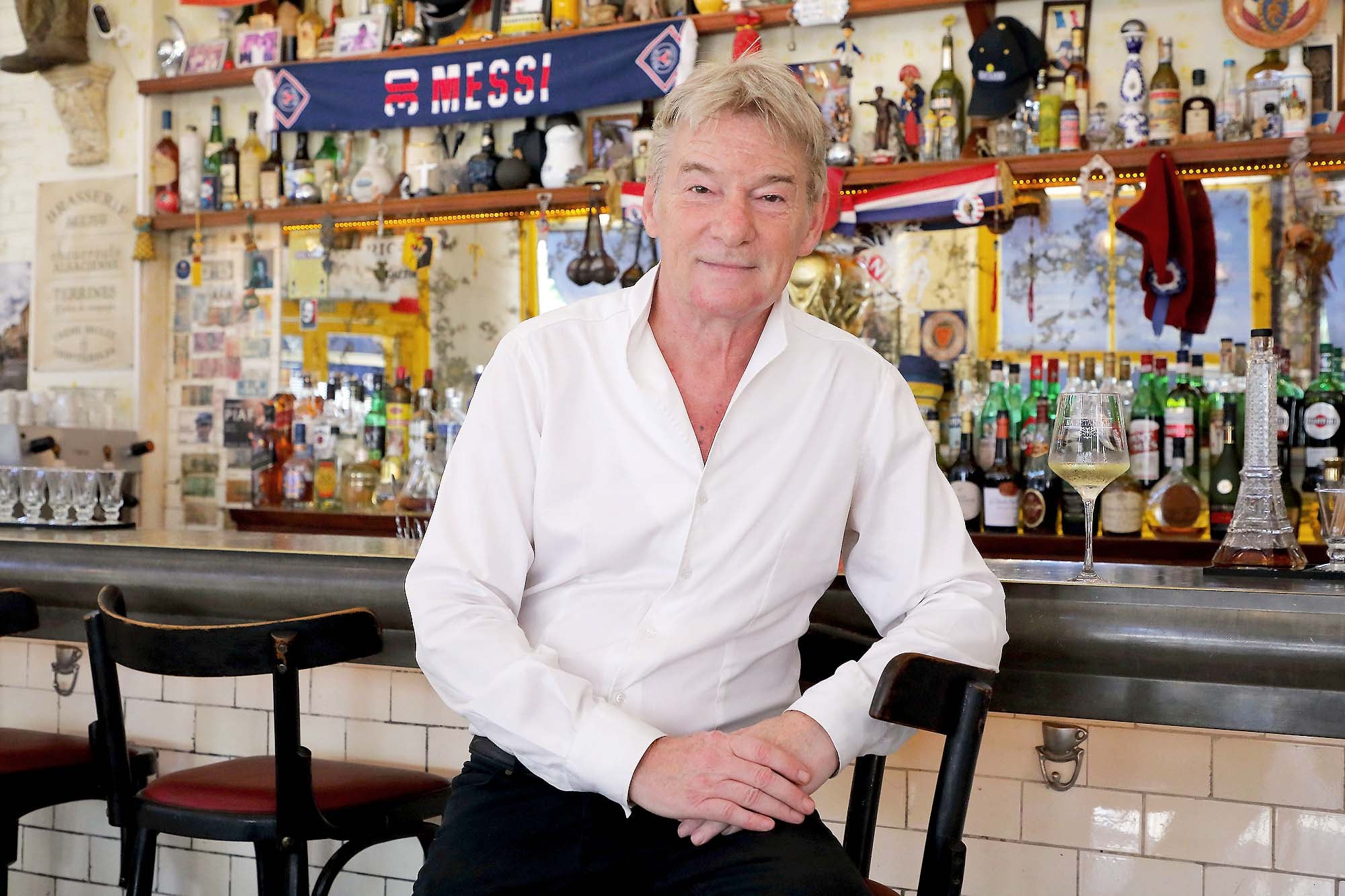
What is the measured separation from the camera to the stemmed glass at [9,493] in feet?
9.45

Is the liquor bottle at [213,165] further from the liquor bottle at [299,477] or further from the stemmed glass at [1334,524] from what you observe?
the stemmed glass at [1334,524]

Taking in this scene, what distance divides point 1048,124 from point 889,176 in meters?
0.55

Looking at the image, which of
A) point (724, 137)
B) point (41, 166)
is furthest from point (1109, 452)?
point (41, 166)

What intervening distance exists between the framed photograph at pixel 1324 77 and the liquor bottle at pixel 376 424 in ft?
11.4

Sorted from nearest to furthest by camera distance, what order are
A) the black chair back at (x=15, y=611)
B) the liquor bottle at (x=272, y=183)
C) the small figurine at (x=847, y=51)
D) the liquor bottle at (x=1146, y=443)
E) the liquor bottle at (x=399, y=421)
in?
the black chair back at (x=15, y=611) < the liquor bottle at (x=1146, y=443) < the small figurine at (x=847, y=51) < the liquor bottle at (x=399, y=421) < the liquor bottle at (x=272, y=183)

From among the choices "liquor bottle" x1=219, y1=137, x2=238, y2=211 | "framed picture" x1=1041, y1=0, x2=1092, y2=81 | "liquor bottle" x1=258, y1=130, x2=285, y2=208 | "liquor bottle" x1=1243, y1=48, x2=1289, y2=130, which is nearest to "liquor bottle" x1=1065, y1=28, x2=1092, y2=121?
"framed picture" x1=1041, y1=0, x2=1092, y2=81

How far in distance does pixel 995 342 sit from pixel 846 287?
55cm

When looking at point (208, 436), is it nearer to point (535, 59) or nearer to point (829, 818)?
point (535, 59)

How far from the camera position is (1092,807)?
1.92 m

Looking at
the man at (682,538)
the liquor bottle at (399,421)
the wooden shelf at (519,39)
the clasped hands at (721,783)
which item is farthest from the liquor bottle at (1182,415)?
the clasped hands at (721,783)

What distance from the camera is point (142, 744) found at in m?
2.58

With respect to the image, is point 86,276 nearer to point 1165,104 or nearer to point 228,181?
point 228,181

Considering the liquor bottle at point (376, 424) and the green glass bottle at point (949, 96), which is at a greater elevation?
the green glass bottle at point (949, 96)

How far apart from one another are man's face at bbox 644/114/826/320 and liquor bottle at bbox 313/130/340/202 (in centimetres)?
399
